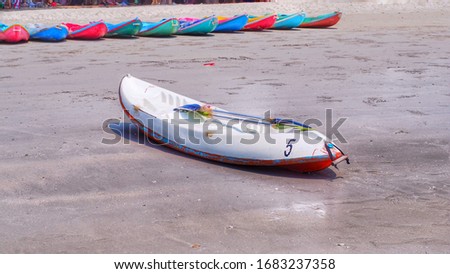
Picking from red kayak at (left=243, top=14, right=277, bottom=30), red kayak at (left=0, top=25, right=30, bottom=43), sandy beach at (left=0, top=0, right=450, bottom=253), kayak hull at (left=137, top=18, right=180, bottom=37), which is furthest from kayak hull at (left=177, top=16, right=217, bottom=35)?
red kayak at (left=0, top=25, right=30, bottom=43)

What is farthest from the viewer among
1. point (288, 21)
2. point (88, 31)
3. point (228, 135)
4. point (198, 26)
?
point (288, 21)

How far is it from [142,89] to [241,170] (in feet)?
6.91

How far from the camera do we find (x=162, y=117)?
800cm

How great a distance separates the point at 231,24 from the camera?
58.5 ft

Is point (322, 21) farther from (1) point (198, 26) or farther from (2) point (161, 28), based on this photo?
(2) point (161, 28)

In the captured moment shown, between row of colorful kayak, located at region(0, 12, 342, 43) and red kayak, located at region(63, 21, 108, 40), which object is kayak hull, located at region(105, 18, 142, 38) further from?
red kayak, located at region(63, 21, 108, 40)

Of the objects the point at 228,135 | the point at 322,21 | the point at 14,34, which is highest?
the point at 228,135

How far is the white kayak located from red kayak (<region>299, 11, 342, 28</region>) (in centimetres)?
1113

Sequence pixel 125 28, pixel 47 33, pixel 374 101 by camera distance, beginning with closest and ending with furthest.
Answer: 1. pixel 374 101
2. pixel 47 33
3. pixel 125 28

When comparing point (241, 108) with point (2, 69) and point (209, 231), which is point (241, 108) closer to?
point (209, 231)

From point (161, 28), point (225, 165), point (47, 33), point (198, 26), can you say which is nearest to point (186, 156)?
point (225, 165)

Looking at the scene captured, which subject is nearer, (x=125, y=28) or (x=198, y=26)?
(x=125, y=28)

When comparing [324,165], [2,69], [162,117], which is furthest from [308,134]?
[2,69]

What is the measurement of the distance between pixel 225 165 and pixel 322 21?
485 inches
